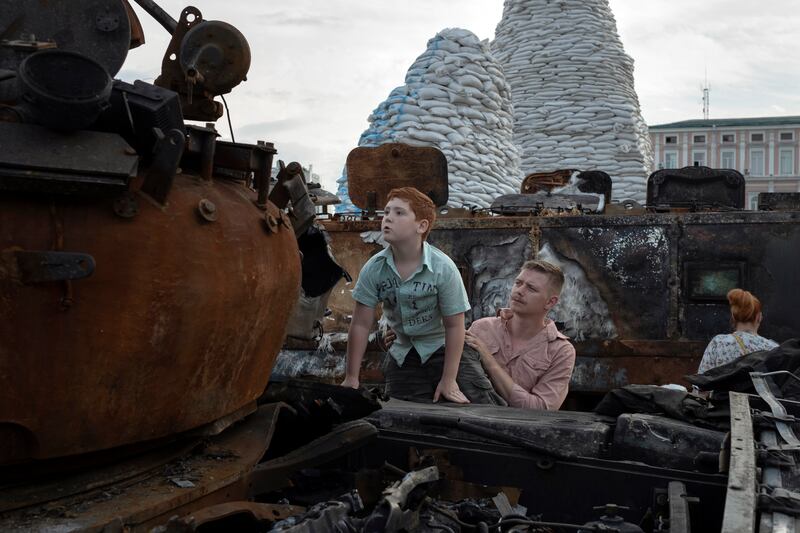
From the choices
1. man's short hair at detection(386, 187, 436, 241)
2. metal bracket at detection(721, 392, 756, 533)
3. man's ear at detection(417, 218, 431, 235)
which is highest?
man's short hair at detection(386, 187, 436, 241)

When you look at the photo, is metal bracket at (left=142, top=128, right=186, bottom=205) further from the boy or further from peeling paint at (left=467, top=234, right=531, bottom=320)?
peeling paint at (left=467, top=234, right=531, bottom=320)

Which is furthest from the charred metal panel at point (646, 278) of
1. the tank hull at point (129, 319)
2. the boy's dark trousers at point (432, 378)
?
the tank hull at point (129, 319)

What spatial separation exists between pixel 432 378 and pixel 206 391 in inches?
73.3

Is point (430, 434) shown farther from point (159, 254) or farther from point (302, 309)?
point (159, 254)

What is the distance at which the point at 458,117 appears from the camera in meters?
12.3

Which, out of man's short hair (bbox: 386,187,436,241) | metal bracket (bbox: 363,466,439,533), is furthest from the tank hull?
man's short hair (bbox: 386,187,436,241)

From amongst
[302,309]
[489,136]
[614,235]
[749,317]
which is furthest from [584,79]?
[302,309]

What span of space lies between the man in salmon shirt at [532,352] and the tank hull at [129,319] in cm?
180

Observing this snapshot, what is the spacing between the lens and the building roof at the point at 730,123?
155 ft

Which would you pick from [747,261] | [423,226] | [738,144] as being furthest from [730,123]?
[423,226]

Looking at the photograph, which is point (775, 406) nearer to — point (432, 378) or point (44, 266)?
point (432, 378)

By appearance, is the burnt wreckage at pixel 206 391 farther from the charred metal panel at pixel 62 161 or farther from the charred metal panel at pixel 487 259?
the charred metal panel at pixel 487 259

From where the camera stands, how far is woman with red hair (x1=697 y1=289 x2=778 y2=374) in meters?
5.89

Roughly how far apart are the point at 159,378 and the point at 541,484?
1.34m
